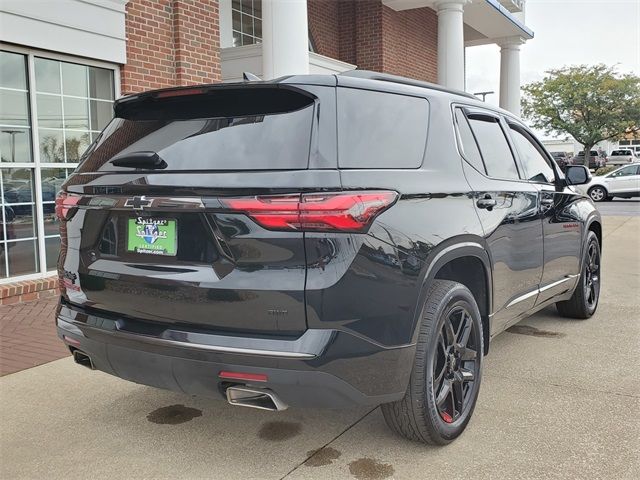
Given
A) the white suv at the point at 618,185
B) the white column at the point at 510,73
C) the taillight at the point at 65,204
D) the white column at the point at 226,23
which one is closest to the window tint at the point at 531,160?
the taillight at the point at 65,204

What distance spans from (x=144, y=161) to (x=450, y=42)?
10.7 metres

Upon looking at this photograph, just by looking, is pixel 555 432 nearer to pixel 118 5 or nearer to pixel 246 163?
pixel 246 163

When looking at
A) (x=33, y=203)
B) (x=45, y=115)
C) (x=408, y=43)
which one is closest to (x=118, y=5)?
(x=45, y=115)

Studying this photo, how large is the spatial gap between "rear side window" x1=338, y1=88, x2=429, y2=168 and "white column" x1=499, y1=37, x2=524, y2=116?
14.7m

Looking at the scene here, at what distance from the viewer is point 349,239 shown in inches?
101

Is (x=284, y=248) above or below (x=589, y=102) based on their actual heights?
below

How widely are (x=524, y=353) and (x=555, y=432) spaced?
4.83 ft

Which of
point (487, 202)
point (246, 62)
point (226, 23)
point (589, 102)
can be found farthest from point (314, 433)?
point (589, 102)

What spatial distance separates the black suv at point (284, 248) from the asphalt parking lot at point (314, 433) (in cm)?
26

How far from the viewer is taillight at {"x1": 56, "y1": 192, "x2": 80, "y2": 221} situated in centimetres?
315

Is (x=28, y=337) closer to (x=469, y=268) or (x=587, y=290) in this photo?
(x=469, y=268)

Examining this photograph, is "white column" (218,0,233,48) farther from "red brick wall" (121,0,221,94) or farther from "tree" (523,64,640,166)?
"tree" (523,64,640,166)

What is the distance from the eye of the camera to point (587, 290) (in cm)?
582

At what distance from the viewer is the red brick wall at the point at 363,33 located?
509 inches
